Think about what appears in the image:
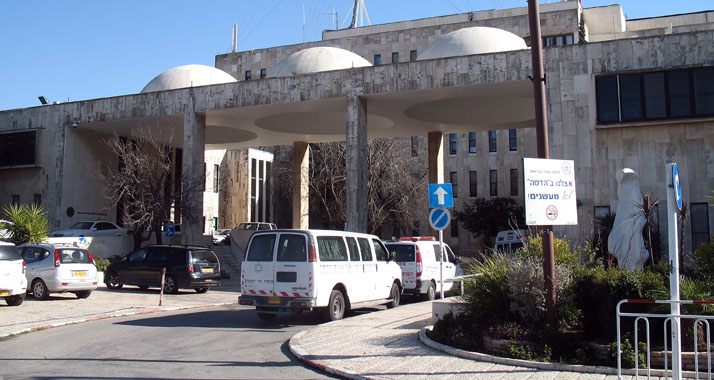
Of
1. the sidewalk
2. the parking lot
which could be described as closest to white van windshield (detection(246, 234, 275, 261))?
the sidewalk

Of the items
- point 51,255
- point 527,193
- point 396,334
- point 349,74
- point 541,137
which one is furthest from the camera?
point 349,74

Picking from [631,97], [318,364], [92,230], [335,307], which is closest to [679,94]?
[631,97]

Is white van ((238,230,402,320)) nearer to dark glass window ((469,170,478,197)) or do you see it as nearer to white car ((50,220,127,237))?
white car ((50,220,127,237))

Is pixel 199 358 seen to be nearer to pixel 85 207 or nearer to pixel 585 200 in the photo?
pixel 585 200

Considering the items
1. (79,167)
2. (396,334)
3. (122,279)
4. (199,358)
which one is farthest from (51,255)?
(79,167)

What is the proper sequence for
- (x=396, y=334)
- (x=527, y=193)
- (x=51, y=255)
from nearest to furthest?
(x=527, y=193) → (x=396, y=334) → (x=51, y=255)

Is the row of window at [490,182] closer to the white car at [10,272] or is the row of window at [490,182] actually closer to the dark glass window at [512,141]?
the dark glass window at [512,141]

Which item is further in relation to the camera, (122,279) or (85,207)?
(85,207)

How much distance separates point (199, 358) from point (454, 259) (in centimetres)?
1325

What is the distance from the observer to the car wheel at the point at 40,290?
18609 mm

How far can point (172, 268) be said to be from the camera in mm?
21359

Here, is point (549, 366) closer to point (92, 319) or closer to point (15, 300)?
point (92, 319)

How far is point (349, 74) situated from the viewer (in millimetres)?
29062

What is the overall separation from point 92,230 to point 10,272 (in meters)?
16.8
